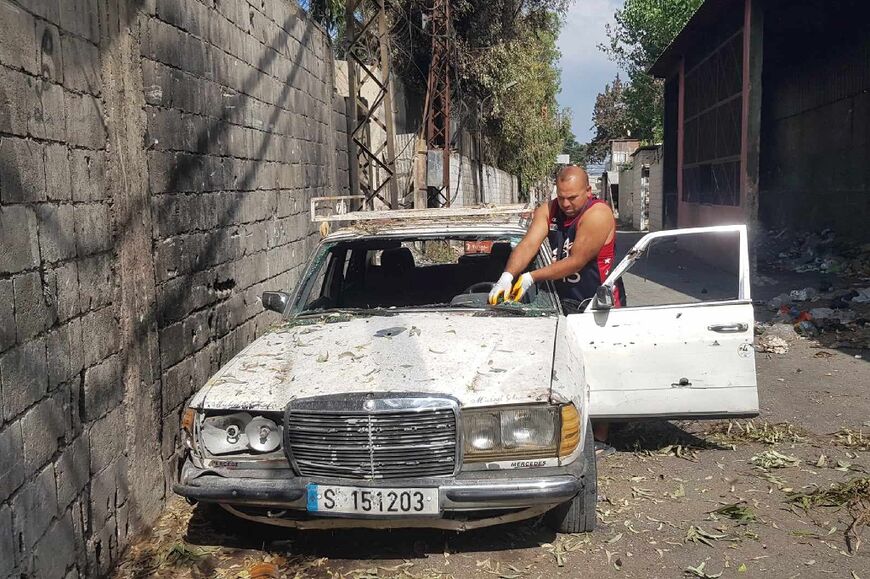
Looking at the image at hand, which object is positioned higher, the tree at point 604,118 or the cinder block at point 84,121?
the tree at point 604,118

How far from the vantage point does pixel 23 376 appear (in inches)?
120

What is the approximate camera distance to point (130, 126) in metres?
4.37

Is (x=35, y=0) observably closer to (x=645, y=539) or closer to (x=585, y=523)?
(x=585, y=523)

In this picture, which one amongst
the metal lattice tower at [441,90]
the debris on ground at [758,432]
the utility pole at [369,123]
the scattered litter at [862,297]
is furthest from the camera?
the metal lattice tower at [441,90]

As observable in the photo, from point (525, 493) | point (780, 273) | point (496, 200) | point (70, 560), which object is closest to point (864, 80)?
point (780, 273)

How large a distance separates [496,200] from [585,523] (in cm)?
2890

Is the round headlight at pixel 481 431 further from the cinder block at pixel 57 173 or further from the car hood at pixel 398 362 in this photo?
the cinder block at pixel 57 173

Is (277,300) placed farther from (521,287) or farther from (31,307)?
(31,307)

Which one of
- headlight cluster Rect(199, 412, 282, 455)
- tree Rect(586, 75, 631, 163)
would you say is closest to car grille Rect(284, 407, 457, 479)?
headlight cluster Rect(199, 412, 282, 455)

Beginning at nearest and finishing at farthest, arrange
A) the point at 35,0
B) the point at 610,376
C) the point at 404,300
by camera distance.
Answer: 1. the point at 35,0
2. the point at 610,376
3. the point at 404,300

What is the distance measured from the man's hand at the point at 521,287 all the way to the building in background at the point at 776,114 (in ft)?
33.1

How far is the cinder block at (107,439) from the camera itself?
12.3 feet

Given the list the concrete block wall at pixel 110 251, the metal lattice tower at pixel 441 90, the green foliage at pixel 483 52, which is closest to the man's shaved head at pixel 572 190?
the concrete block wall at pixel 110 251

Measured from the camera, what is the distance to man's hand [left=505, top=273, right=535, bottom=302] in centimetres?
462
